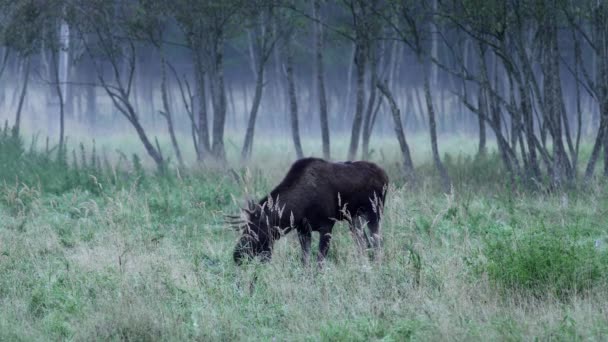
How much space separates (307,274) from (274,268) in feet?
1.23

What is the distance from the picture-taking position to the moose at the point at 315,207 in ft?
32.3

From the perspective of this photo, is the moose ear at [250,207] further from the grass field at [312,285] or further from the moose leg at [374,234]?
the moose leg at [374,234]

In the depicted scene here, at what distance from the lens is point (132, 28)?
22.4 metres

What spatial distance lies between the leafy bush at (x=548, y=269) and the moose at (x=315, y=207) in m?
1.77

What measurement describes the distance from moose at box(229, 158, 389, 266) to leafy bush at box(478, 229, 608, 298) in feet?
5.82

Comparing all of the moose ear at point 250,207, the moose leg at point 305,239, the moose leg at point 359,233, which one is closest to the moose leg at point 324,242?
the moose leg at point 305,239

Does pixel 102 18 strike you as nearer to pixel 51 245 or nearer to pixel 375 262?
pixel 51 245

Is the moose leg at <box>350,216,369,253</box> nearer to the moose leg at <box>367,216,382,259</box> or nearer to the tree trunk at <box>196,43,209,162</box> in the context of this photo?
the moose leg at <box>367,216,382,259</box>

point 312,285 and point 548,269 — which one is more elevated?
point 548,269

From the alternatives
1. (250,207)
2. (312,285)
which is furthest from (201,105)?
(312,285)

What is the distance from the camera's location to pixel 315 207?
1043 centimetres

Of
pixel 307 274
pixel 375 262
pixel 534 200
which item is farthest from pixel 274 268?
pixel 534 200

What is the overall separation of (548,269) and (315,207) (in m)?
3.04

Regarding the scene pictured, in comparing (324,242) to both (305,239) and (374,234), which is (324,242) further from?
(374,234)
